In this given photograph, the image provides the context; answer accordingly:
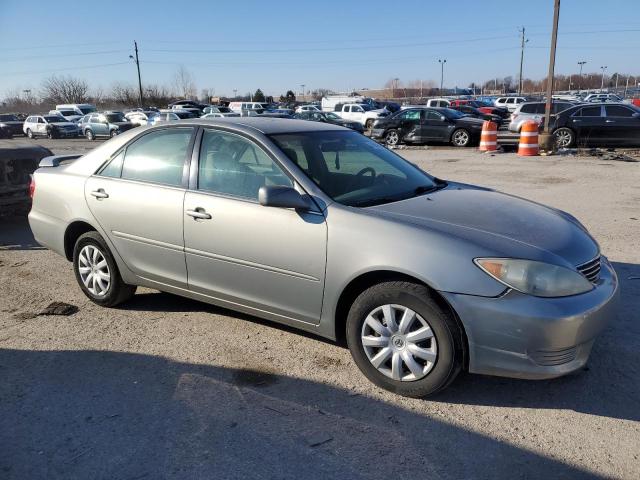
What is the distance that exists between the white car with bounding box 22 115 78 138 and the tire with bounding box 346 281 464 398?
38.4 meters

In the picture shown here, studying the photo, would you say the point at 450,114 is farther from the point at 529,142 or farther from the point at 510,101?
the point at 510,101

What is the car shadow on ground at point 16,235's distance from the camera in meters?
6.94

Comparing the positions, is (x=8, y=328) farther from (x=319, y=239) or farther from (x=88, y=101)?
(x=88, y=101)

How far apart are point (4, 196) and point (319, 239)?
21.7 ft

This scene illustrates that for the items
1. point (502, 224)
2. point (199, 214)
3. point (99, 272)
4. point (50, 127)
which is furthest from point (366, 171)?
point (50, 127)

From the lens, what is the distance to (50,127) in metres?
36.2

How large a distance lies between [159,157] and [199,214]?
772mm

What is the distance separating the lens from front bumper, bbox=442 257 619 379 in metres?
2.80

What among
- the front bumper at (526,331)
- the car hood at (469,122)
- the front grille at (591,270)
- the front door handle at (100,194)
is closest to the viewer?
the front bumper at (526,331)

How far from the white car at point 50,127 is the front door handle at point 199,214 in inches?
1463

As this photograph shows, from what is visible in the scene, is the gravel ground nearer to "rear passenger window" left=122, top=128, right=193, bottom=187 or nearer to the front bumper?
the front bumper

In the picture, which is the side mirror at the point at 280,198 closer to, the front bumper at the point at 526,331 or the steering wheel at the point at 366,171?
the steering wheel at the point at 366,171

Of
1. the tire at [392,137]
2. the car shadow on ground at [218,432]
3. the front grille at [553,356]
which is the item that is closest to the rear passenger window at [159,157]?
the car shadow on ground at [218,432]

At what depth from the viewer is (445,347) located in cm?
297
